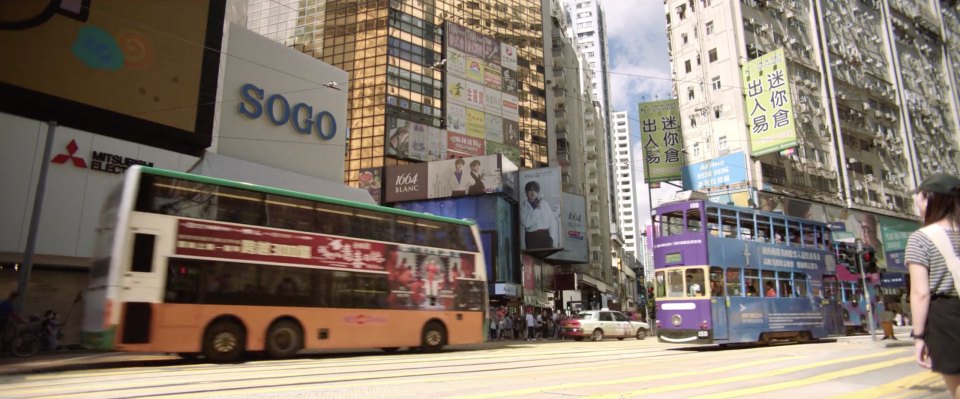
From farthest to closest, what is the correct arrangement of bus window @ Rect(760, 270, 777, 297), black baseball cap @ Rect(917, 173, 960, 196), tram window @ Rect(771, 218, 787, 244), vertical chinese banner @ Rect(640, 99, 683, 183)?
vertical chinese banner @ Rect(640, 99, 683, 183) → tram window @ Rect(771, 218, 787, 244) → bus window @ Rect(760, 270, 777, 297) → black baseball cap @ Rect(917, 173, 960, 196)

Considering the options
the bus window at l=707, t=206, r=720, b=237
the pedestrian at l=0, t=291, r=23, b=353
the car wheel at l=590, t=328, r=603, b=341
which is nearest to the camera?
the pedestrian at l=0, t=291, r=23, b=353

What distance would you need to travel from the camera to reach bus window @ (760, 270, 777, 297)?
1633 centimetres

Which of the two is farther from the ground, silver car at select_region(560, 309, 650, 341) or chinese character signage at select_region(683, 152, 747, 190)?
chinese character signage at select_region(683, 152, 747, 190)

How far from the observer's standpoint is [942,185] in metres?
3.17

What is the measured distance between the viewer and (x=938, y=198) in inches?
125

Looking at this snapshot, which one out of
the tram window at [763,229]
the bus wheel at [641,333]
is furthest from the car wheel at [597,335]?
the tram window at [763,229]

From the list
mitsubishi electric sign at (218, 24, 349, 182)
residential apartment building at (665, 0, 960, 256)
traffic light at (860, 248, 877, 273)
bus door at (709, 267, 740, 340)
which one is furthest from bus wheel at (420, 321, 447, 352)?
residential apartment building at (665, 0, 960, 256)

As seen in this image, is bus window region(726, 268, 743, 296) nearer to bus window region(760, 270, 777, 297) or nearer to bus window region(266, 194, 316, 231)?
bus window region(760, 270, 777, 297)

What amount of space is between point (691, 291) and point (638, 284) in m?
91.4

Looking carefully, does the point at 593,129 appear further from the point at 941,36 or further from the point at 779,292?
the point at 779,292

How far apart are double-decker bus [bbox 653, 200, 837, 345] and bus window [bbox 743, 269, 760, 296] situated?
28mm

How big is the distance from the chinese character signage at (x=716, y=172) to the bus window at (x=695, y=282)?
2745 cm

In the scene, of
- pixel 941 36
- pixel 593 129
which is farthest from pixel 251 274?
pixel 941 36

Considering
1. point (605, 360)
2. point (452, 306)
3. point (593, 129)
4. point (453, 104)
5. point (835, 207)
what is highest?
point (593, 129)
